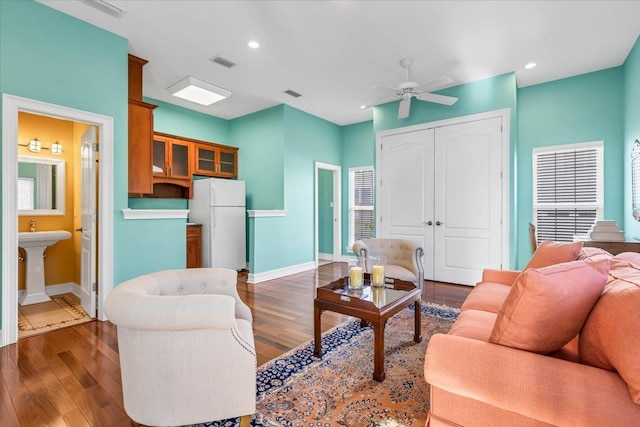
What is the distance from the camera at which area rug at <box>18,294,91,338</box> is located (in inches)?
114

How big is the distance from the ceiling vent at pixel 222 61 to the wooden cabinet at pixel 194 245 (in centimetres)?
260

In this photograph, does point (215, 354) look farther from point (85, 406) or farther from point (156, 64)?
point (156, 64)

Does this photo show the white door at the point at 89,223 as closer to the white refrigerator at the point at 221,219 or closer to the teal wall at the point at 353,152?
the white refrigerator at the point at 221,219

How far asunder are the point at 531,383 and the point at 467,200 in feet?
12.2

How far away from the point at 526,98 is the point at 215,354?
522cm

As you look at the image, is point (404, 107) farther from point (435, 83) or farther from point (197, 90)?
point (197, 90)

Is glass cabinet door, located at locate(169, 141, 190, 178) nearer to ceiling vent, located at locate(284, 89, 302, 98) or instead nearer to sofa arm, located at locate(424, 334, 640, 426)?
ceiling vent, located at locate(284, 89, 302, 98)

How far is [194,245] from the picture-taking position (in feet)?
16.8

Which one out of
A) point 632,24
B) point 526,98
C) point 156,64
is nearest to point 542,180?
point 526,98

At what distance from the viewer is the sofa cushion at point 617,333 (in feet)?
3.13

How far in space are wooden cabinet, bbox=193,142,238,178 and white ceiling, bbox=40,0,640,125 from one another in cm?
125

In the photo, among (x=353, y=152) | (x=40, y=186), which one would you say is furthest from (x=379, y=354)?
(x=353, y=152)

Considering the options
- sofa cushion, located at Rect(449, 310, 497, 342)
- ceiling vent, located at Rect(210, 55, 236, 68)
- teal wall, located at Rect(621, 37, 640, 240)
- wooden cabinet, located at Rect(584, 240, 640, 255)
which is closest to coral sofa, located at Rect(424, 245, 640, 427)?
sofa cushion, located at Rect(449, 310, 497, 342)

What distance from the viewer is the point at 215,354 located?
4.49ft
